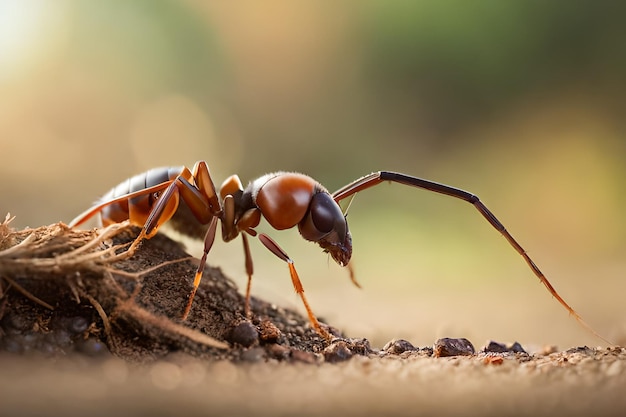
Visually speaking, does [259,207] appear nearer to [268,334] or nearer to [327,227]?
[327,227]

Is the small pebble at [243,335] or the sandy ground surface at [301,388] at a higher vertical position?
the small pebble at [243,335]

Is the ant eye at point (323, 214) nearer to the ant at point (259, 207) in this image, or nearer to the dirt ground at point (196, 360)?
the ant at point (259, 207)

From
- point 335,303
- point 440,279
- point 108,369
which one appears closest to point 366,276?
point 440,279

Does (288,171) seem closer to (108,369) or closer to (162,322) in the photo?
(162,322)

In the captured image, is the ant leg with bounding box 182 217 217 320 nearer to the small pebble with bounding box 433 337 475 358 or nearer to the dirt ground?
the dirt ground

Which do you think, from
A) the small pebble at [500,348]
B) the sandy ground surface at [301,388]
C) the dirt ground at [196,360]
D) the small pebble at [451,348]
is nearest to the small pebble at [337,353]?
the dirt ground at [196,360]

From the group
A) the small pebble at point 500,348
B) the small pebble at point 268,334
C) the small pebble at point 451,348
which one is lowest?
the small pebble at point 268,334
